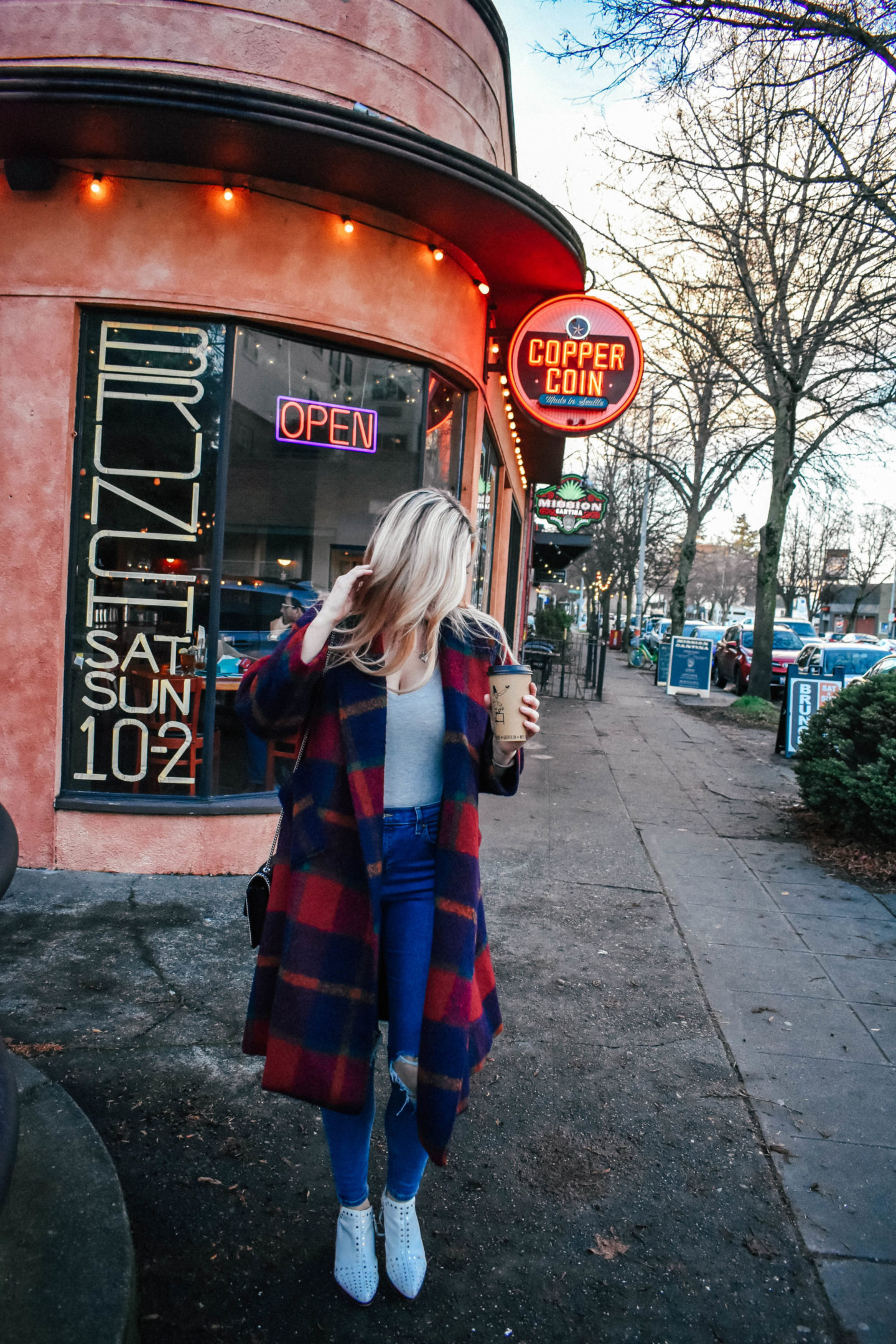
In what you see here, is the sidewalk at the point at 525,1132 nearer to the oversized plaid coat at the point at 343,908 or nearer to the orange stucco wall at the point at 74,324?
the orange stucco wall at the point at 74,324

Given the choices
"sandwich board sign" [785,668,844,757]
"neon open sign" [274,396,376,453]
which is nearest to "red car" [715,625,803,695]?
"sandwich board sign" [785,668,844,757]

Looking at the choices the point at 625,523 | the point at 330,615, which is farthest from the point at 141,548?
the point at 625,523

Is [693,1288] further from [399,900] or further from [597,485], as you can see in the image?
[597,485]

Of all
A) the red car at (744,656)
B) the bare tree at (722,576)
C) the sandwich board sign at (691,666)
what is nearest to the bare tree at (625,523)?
the red car at (744,656)

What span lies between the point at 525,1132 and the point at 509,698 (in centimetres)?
176

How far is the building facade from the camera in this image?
16.5 ft

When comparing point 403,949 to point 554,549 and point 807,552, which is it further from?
point 807,552

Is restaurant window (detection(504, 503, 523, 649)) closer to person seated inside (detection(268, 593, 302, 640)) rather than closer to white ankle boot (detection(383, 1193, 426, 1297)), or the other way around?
person seated inside (detection(268, 593, 302, 640))

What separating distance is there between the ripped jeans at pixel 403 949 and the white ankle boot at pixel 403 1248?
5.5 inches

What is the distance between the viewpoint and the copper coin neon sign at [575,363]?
6957mm

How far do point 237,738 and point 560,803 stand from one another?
3.41 metres

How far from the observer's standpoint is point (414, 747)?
7.34 feet

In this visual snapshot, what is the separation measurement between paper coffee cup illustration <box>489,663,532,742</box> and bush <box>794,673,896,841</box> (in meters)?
5.05

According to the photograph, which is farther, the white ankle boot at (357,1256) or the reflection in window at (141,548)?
the reflection in window at (141,548)
